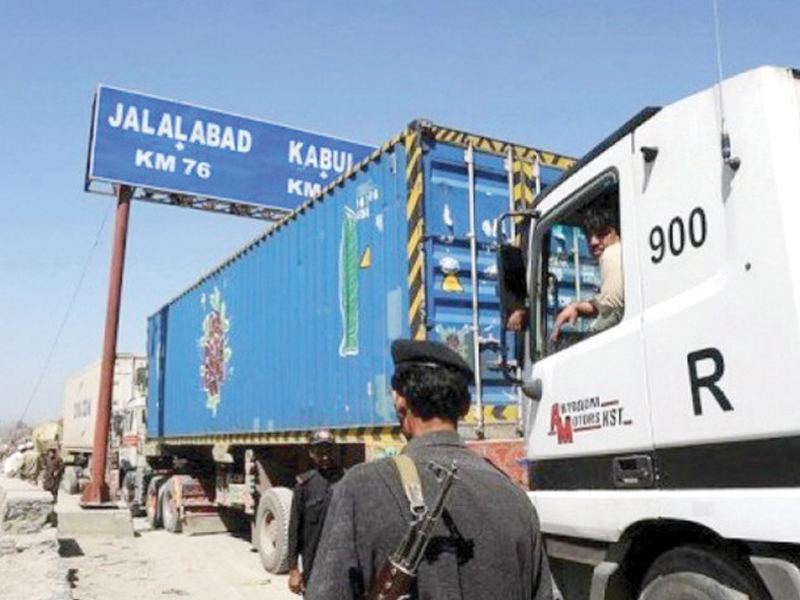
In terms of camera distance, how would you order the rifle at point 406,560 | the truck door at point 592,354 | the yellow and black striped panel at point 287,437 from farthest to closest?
the yellow and black striped panel at point 287,437, the truck door at point 592,354, the rifle at point 406,560

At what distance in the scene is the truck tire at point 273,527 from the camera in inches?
323

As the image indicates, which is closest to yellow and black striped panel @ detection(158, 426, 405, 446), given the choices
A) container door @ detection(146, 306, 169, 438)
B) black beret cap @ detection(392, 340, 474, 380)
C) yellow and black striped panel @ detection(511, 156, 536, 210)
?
container door @ detection(146, 306, 169, 438)

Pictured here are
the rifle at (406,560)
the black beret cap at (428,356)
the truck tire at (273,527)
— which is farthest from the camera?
the truck tire at (273,527)

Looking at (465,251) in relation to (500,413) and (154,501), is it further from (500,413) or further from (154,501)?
(154,501)

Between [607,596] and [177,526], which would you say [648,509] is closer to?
[607,596]

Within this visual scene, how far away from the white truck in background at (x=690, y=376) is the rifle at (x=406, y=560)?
52.0 inches

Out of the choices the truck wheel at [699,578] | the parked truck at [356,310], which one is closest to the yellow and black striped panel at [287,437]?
the parked truck at [356,310]

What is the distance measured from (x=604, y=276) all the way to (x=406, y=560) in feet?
6.72

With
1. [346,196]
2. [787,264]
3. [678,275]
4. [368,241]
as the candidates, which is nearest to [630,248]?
[678,275]

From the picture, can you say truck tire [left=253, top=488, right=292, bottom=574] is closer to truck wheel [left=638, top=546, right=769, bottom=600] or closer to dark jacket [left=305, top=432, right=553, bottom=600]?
truck wheel [left=638, top=546, right=769, bottom=600]

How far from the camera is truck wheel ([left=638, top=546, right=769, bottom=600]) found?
2.39m

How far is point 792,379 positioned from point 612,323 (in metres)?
0.92

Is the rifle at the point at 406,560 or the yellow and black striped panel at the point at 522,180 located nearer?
the rifle at the point at 406,560

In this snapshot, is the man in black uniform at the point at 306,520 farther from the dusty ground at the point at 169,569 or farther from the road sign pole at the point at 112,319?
the road sign pole at the point at 112,319
